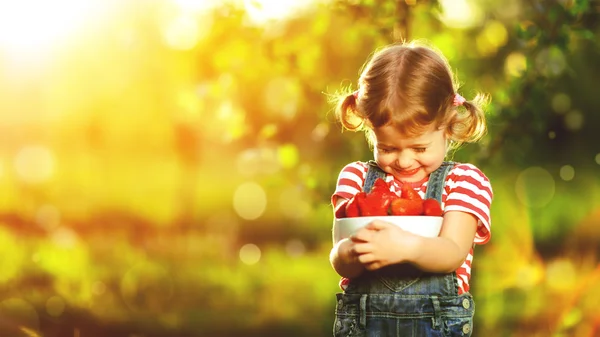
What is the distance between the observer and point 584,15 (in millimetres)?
3365

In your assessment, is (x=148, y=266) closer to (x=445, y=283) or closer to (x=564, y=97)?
(x=564, y=97)

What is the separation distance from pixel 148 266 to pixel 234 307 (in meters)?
0.54

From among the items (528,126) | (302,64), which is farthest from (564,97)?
(302,64)

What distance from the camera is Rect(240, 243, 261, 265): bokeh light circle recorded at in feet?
15.9

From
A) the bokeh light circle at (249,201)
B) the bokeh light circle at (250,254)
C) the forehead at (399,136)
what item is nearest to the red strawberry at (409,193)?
the forehead at (399,136)

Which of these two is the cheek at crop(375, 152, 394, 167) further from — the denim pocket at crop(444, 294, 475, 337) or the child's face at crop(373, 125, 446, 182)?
the denim pocket at crop(444, 294, 475, 337)

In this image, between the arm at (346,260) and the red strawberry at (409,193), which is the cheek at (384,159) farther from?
the arm at (346,260)

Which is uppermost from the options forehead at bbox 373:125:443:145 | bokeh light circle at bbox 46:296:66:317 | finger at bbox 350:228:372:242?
bokeh light circle at bbox 46:296:66:317

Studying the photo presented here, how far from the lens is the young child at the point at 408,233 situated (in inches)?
75.4

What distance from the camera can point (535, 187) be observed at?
4.45 metres

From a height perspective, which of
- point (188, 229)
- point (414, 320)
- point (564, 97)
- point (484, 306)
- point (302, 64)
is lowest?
point (414, 320)

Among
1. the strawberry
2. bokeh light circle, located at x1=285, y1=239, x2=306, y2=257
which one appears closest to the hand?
the strawberry

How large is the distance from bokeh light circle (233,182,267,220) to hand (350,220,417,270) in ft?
9.44

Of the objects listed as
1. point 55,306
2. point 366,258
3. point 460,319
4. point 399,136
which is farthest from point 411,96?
point 55,306
